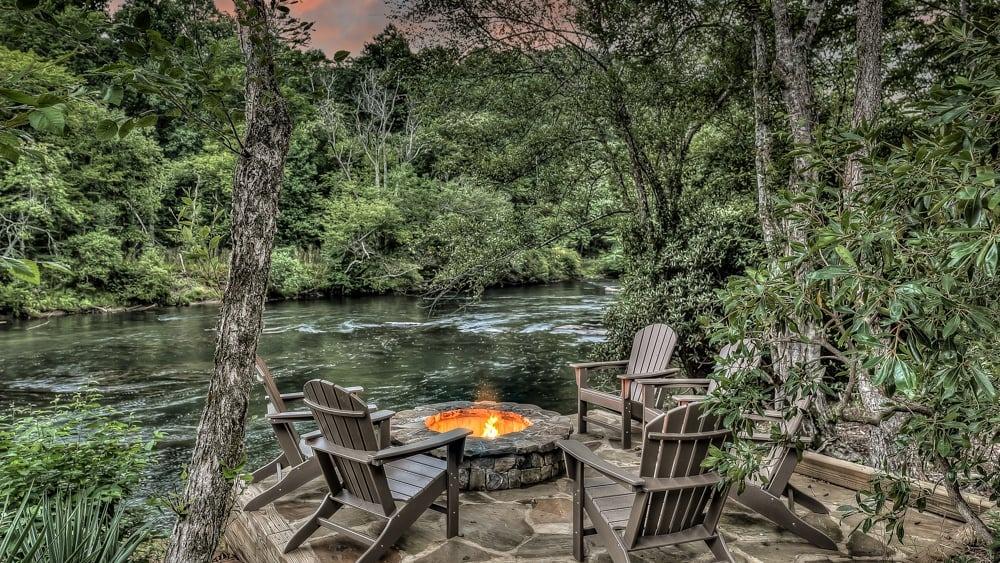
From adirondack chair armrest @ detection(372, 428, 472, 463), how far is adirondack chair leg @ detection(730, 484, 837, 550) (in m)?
1.44

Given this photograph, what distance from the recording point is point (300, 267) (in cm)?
2069

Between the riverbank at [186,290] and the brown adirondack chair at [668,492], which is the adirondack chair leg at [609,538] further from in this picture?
the riverbank at [186,290]

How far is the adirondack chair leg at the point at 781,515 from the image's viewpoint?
2727mm

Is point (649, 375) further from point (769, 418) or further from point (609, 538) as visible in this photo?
point (609, 538)

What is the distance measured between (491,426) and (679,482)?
197 centimetres

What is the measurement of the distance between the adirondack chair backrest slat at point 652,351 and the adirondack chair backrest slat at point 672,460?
201 cm

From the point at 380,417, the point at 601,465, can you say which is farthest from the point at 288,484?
the point at 601,465

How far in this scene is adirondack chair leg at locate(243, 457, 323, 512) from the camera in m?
3.16

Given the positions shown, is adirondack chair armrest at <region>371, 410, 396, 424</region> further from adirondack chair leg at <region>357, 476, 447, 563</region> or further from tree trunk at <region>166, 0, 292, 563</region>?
tree trunk at <region>166, 0, 292, 563</region>

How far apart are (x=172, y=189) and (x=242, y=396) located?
22189mm

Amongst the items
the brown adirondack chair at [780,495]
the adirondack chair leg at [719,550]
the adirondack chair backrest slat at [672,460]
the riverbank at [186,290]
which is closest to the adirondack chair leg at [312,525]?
the adirondack chair backrest slat at [672,460]

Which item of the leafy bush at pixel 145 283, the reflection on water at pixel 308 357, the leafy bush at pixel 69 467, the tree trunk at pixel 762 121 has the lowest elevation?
the reflection on water at pixel 308 357

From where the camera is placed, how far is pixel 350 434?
2.66 meters

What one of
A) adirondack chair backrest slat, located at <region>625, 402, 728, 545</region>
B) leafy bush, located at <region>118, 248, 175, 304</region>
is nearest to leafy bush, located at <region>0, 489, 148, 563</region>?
adirondack chair backrest slat, located at <region>625, 402, 728, 545</region>
